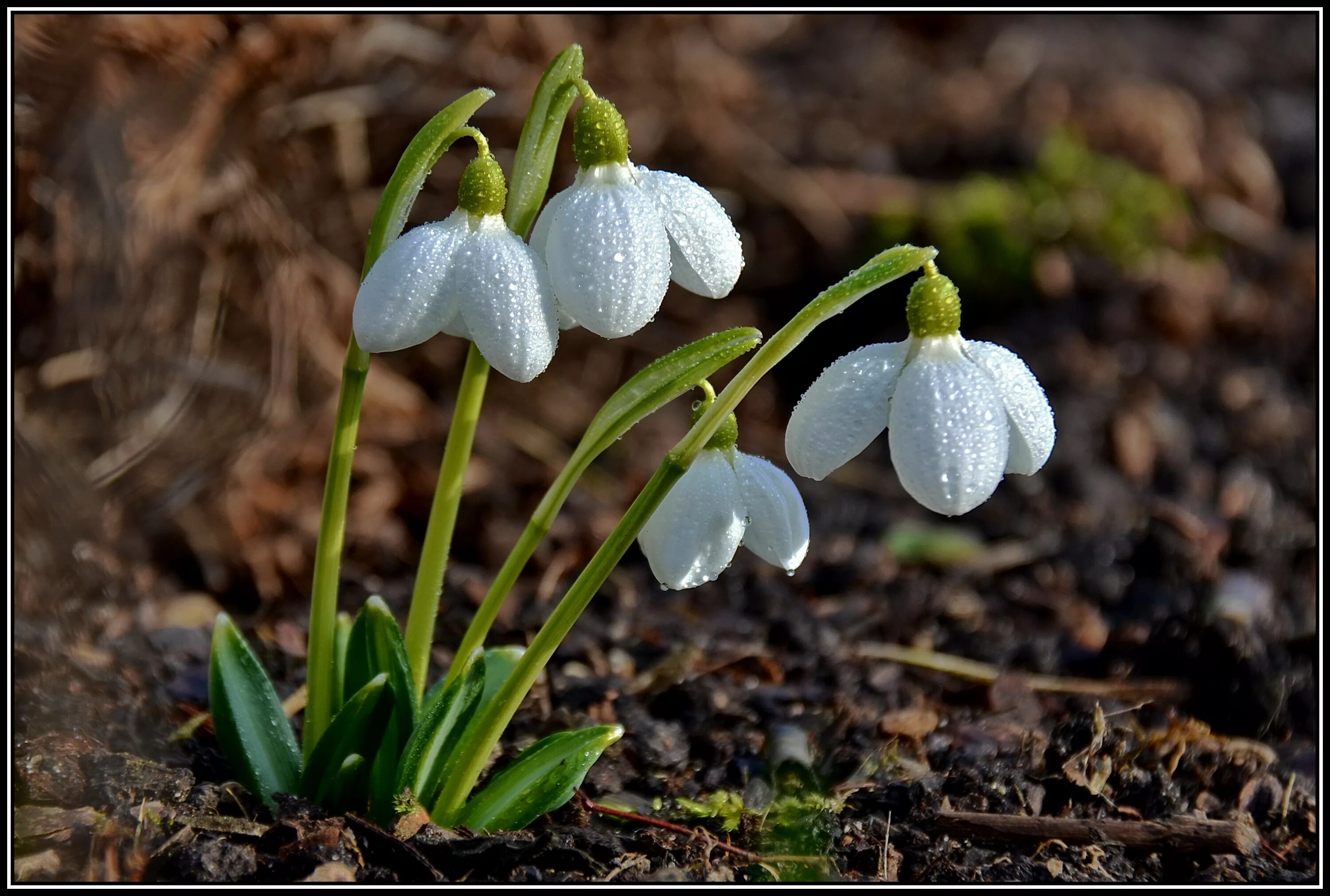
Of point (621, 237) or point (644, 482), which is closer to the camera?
point (621, 237)

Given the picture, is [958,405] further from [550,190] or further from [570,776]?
[550,190]

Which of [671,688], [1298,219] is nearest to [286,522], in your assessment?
[671,688]

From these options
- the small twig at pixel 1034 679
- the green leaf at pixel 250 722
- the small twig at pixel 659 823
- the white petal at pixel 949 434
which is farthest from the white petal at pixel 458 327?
the small twig at pixel 1034 679

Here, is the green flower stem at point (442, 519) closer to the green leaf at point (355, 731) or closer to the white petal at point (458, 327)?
the green leaf at point (355, 731)

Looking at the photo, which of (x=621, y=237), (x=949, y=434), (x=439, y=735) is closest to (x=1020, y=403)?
(x=949, y=434)

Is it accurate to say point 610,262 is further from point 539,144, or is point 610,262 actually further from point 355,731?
point 355,731

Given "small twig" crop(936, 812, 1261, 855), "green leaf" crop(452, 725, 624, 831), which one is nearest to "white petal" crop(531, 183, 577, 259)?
"green leaf" crop(452, 725, 624, 831)

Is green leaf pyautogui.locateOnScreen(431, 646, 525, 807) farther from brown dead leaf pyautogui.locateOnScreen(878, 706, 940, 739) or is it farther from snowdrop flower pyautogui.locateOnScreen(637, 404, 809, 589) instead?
brown dead leaf pyautogui.locateOnScreen(878, 706, 940, 739)
